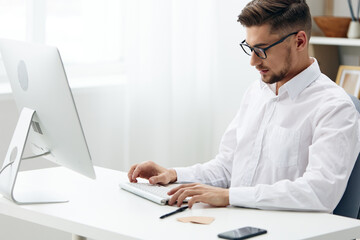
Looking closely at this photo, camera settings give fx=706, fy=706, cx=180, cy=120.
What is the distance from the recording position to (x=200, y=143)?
3723mm

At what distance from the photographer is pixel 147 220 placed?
5.62 feet

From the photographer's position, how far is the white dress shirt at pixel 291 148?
71.4 inches

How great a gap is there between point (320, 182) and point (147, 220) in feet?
1.50

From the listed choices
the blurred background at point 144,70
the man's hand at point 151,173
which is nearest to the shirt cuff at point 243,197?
the man's hand at point 151,173

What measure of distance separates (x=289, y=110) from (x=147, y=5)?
4.85 feet

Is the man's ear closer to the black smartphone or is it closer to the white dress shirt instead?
the white dress shirt

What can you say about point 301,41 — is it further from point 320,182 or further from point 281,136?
point 320,182

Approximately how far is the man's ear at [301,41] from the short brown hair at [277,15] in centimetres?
3

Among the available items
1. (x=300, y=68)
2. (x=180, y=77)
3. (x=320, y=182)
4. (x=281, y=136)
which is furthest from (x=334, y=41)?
(x=320, y=182)

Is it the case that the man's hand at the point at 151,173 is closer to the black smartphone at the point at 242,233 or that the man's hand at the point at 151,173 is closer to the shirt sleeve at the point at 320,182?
the shirt sleeve at the point at 320,182

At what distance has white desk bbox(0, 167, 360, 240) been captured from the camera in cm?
161

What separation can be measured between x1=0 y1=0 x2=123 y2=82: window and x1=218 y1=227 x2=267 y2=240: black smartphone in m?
1.83

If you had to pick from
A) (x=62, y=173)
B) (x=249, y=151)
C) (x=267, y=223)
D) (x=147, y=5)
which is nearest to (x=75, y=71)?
(x=147, y=5)

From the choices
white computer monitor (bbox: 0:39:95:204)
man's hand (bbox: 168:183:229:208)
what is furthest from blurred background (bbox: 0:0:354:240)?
man's hand (bbox: 168:183:229:208)
